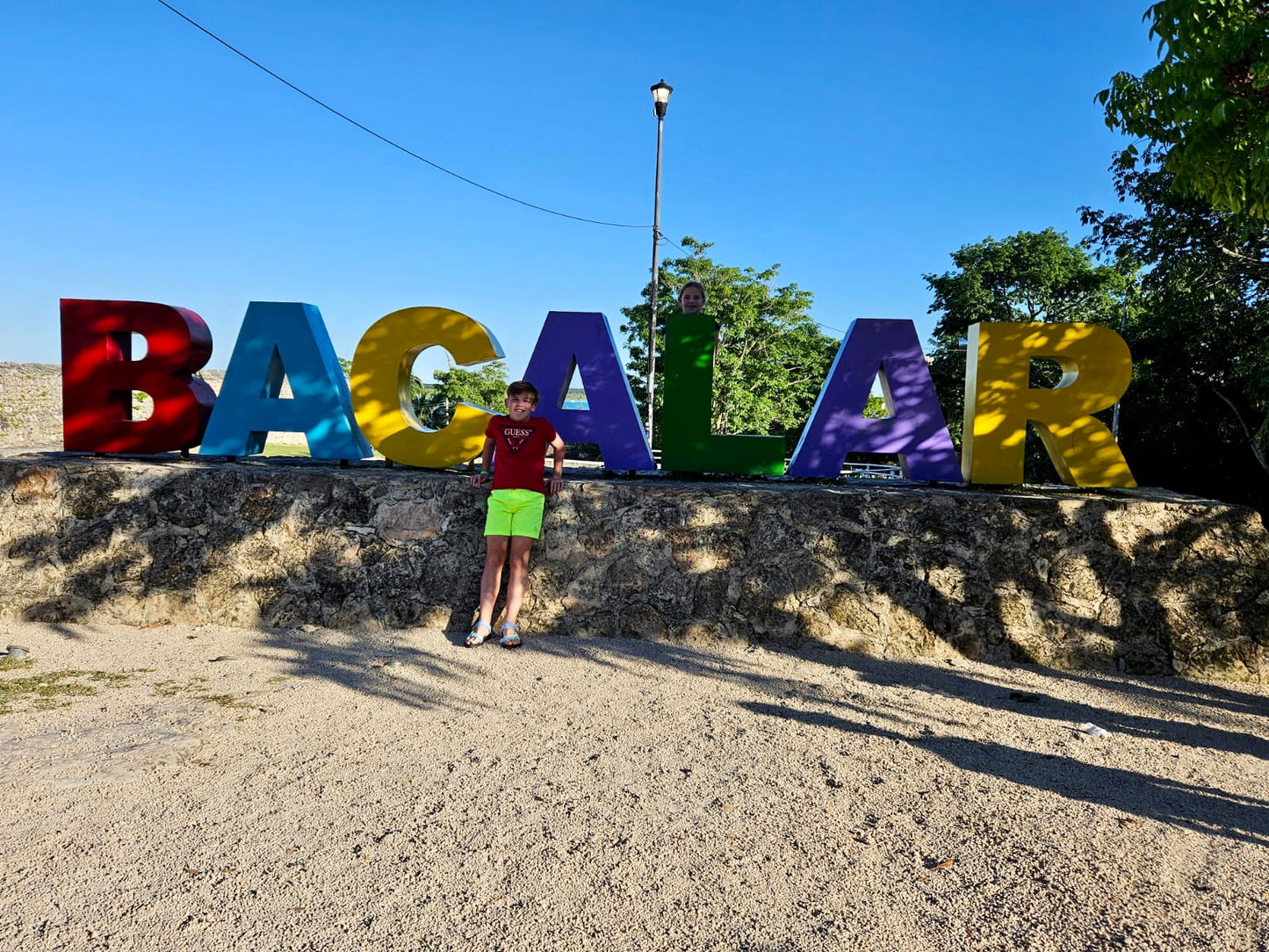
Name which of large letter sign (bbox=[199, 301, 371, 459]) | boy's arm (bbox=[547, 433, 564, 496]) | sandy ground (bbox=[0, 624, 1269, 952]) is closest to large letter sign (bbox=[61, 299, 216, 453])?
large letter sign (bbox=[199, 301, 371, 459])

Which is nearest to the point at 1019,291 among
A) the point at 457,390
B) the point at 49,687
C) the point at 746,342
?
the point at 746,342

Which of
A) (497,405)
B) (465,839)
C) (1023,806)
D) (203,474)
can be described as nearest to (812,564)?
(1023,806)

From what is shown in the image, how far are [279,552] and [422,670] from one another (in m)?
1.77

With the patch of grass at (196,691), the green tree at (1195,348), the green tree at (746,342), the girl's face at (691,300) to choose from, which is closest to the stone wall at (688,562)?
the patch of grass at (196,691)

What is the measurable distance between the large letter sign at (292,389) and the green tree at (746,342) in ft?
69.6

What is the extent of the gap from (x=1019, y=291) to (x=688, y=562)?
28919mm

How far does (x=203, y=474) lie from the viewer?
5961 mm

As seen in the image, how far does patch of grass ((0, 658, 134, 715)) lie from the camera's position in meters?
4.11

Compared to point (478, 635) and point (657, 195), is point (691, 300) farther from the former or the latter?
point (657, 195)

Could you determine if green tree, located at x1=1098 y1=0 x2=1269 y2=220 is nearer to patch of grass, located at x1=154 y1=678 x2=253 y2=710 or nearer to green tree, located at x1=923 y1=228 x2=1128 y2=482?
patch of grass, located at x1=154 y1=678 x2=253 y2=710

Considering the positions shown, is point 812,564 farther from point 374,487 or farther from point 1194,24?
point 1194,24

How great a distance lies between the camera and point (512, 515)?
18.0 feet

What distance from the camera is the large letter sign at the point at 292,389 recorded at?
665 cm

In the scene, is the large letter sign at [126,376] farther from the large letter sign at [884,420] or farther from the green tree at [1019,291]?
the green tree at [1019,291]
